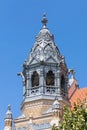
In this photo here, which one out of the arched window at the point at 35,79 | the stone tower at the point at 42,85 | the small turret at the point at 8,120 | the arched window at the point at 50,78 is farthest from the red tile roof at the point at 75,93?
the small turret at the point at 8,120

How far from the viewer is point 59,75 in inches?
1378

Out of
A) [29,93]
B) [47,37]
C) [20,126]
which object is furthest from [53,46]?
[20,126]

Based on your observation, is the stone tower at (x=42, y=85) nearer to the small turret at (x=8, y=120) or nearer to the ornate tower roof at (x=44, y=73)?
the ornate tower roof at (x=44, y=73)

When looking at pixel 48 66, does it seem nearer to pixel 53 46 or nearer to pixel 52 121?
pixel 53 46

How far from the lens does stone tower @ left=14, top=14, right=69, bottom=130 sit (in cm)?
3356

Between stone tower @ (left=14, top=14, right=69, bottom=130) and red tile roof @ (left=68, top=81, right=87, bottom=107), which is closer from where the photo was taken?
stone tower @ (left=14, top=14, right=69, bottom=130)

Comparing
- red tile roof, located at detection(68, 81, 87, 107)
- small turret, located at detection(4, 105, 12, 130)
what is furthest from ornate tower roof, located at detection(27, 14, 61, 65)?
red tile roof, located at detection(68, 81, 87, 107)

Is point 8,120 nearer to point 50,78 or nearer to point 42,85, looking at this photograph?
point 42,85

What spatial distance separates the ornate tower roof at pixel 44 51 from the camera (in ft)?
115

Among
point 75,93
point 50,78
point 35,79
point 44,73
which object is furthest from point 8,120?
point 75,93

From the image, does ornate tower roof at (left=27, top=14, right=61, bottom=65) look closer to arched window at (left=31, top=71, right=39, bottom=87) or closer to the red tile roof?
arched window at (left=31, top=71, right=39, bottom=87)

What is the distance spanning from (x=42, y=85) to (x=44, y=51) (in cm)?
252

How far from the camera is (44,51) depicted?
3528 centimetres

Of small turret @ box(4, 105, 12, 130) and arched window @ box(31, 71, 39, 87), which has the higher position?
arched window @ box(31, 71, 39, 87)
